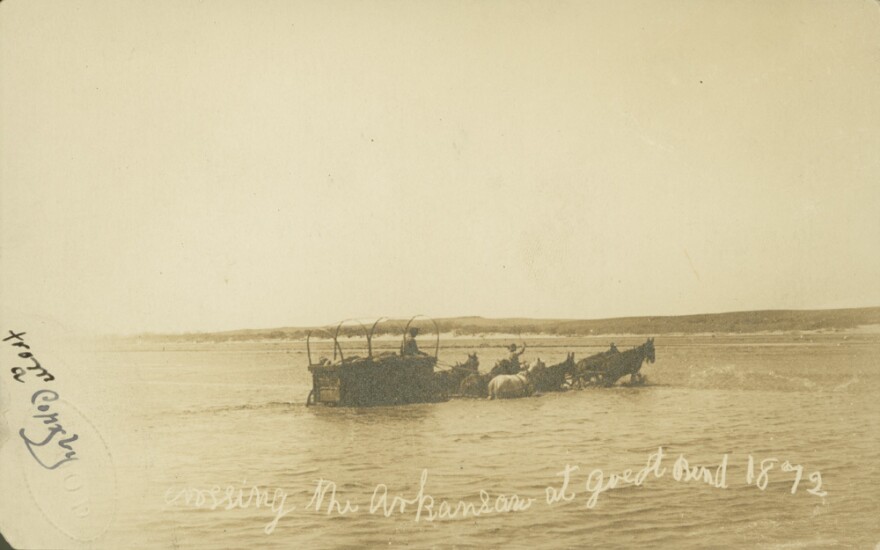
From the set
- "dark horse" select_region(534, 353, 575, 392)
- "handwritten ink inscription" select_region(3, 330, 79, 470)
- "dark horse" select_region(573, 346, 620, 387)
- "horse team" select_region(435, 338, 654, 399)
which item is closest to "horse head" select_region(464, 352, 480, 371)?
"horse team" select_region(435, 338, 654, 399)

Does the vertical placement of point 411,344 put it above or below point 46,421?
above

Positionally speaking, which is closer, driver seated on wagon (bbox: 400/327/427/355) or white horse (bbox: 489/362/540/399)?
driver seated on wagon (bbox: 400/327/427/355)

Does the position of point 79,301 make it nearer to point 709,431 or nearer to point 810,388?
point 709,431

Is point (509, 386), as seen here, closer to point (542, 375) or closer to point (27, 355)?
point (542, 375)

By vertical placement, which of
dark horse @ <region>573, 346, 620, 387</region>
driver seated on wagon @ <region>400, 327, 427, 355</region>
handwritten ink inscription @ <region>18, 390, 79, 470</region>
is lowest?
handwritten ink inscription @ <region>18, 390, 79, 470</region>

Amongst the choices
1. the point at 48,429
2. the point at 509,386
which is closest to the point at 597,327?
the point at 509,386
